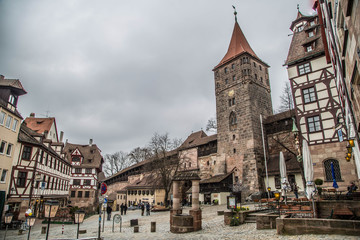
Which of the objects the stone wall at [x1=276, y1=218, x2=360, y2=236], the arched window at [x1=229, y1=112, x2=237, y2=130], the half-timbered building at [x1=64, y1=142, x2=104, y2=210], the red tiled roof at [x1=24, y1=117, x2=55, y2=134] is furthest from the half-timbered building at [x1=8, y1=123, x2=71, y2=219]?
the arched window at [x1=229, y1=112, x2=237, y2=130]

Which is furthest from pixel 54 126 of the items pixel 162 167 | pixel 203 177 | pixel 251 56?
pixel 251 56

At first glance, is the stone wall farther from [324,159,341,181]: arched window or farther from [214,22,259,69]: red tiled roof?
[214,22,259,69]: red tiled roof

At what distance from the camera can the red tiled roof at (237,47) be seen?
36.8 meters

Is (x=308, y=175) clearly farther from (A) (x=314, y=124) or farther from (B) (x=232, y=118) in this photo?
(B) (x=232, y=118)

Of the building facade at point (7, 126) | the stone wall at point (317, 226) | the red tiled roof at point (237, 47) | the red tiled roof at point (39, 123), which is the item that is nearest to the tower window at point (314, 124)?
the stone wall at point (317, 226)

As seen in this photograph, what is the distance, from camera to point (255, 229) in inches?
403

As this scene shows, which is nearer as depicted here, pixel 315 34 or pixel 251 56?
pixel 315 34

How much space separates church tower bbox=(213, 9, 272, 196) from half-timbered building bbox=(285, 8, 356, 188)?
10.0m

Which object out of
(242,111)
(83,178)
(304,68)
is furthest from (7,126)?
(242,111)

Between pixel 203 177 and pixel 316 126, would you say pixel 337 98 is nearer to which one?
pixel 316 126

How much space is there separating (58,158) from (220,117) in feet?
72.9

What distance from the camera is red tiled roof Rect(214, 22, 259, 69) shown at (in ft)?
121

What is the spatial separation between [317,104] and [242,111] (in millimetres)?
13008

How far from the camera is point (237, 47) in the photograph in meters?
38.0
